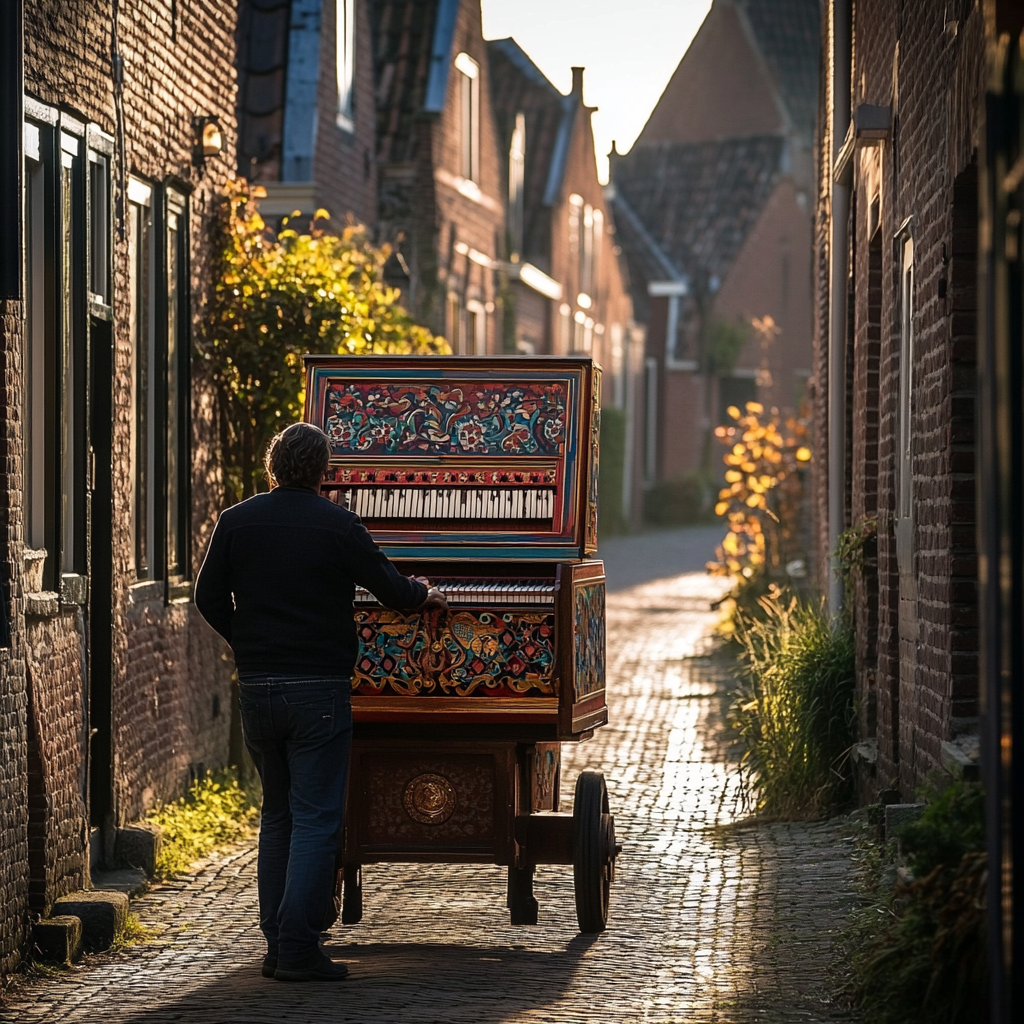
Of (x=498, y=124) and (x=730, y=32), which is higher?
(x=730, y=32)

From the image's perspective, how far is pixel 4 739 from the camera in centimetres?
698

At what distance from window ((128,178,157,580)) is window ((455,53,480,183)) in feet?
49.5

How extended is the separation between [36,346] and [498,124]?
23.2 m

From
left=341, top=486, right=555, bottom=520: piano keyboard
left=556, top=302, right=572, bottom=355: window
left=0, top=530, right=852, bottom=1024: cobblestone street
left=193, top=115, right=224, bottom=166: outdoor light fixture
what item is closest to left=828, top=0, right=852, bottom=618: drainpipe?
left=0, top=530, right=852, bottom=1024: cobblestone street

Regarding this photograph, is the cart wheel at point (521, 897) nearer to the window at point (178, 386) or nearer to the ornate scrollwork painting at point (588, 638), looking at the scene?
the ornate scrollwork painting at point (588, 638)

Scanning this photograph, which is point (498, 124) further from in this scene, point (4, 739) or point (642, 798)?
point (4, 739)

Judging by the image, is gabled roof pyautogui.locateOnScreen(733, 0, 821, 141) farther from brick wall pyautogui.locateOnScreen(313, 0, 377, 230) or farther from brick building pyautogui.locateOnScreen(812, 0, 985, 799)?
brick building pyautogui.locateOnScreen(812, 0, 985, 799)

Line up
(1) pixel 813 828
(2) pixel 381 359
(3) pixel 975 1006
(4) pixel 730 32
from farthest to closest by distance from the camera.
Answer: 1. (4) pixel 730 32
2. (1) pixel 813 828
3. (2) pixel 381 359
4. (3) pixel 975 1006

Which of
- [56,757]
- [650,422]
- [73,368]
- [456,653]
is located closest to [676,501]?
[650,422]

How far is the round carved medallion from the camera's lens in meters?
7.42

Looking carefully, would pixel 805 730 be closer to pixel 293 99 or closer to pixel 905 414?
pixel 905 414

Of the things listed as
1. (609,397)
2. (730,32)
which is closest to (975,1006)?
(609,397)

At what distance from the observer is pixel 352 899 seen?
7.75 metres

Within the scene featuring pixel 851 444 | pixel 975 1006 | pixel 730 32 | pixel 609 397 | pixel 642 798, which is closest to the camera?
pixel 975 1006
